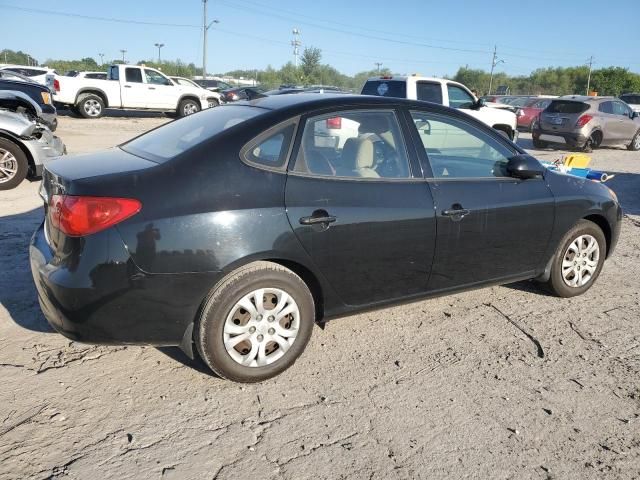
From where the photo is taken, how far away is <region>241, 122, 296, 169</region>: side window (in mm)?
3024

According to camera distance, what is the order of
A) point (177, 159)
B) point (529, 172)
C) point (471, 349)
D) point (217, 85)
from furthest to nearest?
point (217, 85) < point (529, 172) < point (471, 349) < point (177, 159)

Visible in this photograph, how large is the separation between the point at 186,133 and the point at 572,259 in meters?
3.18

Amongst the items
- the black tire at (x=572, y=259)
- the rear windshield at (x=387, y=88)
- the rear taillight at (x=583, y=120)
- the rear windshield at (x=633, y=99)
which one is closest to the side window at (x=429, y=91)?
the rear windshield at (x=387, y=88)

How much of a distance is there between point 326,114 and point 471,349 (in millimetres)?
1818

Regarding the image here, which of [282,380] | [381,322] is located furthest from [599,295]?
[282,380]

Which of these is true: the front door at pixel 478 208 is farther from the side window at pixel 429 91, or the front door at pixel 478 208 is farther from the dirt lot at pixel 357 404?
the side window at pixel 429 91

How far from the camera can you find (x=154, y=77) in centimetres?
2016

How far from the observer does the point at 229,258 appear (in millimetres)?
2844

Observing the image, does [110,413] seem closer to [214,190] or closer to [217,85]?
[214,190]

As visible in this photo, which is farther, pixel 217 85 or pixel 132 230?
pixel 217 85

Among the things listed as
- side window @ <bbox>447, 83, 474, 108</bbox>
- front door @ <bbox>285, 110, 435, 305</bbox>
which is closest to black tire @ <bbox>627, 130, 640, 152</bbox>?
side window @ <bbox>447, 83, 474, 108</bbox>

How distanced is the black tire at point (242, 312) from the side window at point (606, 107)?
600 inches

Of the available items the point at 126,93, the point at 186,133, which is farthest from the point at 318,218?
the point at 126,93

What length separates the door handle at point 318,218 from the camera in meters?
3.04
